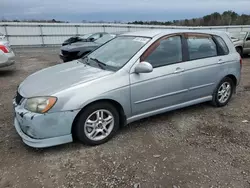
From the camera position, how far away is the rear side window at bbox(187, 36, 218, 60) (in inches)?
149

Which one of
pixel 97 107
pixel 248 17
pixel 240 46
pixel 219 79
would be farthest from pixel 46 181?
pixel 248 17

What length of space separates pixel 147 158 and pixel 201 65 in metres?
1.98

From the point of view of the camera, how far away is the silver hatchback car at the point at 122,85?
107 inches

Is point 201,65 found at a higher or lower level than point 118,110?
higher

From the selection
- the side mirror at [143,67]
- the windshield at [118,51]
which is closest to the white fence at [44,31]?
the windshield at [118,51]

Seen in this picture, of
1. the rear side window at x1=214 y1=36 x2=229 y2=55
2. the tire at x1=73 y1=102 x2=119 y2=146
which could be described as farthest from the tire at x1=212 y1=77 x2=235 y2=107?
the tire at x1=73 y1=102 x2=119 y2=146

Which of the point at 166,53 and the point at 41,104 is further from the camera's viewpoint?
the point at 166,53

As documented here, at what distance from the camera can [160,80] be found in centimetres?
336

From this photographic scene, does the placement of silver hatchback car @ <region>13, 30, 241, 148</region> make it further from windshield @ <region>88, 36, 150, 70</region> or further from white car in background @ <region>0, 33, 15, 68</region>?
white car in background @ <region>0, 33, 15, 68</region>

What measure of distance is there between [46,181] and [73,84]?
1.19 meters

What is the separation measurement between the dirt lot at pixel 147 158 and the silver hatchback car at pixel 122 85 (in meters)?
0.23

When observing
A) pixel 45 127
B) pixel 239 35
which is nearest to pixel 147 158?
pixel 45 127

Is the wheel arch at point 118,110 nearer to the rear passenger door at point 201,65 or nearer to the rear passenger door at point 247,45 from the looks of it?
the rear passenger door at point 201,65

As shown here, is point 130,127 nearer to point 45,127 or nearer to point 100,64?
point 100,64
